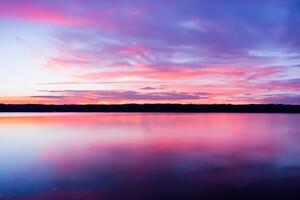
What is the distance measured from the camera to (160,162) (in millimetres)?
13586

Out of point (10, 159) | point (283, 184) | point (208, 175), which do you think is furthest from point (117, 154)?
point (283, 184)

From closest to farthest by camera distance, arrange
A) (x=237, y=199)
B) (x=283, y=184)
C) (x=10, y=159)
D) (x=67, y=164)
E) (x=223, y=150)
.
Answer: (x=237, y=199), (x=283, y=184), (x=67, y=164), (x=10, y=159), (x=223, y=150)

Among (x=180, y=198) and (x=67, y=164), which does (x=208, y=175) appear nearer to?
(x=180, y=198)

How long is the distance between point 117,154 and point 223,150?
5.70 meters

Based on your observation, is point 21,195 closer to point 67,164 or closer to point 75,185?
point 75,185

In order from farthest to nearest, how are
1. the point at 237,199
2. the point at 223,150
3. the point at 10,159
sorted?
the point at 223,150 → the point at 10,159 → the point at 237,199

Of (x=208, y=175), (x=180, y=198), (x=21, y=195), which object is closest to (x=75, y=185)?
(x=21, y=195)

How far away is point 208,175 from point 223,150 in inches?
276

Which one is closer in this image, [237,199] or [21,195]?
[237,199]

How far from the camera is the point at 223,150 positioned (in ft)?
58.2

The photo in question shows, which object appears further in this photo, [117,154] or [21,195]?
[117,154]

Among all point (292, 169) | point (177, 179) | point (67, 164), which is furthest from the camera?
point (67, 164)

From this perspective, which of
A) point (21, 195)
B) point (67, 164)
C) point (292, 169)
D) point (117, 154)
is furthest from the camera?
point (117, 154)

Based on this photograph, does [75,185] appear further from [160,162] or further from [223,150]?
[223,150]
